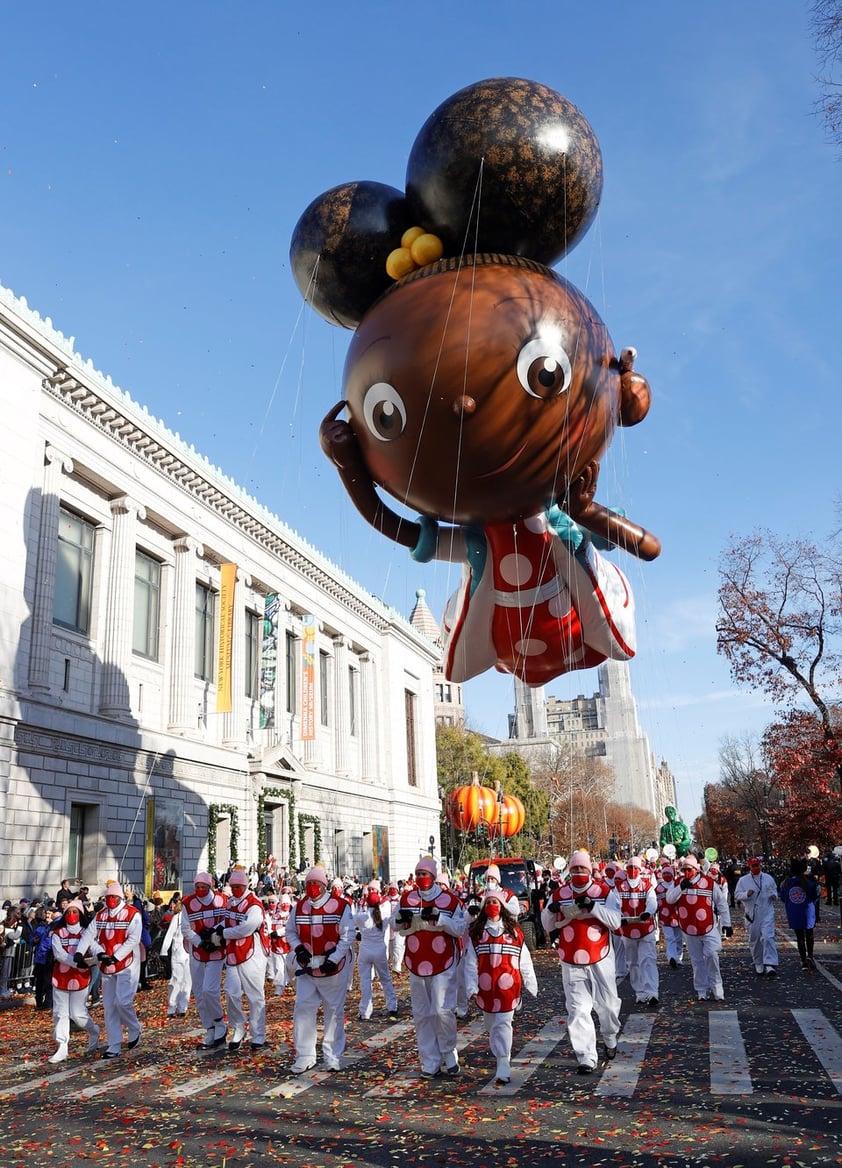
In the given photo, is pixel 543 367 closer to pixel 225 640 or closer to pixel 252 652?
pixel 225 640

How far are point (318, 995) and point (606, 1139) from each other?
166 inches

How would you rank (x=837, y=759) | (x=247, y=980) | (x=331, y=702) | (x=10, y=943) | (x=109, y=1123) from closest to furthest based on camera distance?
(x=109, y=1123), (x=247, y=980), (x=10, y=943), (x=837, y=759), (x=331, y=702)

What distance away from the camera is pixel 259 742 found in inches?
1406

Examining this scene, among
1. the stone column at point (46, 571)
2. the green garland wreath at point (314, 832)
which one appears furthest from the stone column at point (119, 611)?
the green garland wreath at point (314, 832)

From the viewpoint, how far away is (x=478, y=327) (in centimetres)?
599

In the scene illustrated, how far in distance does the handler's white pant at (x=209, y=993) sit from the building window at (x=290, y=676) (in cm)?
2817

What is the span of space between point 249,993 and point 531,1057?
12.0 feet

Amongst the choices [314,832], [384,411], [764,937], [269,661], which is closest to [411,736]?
[314,832]

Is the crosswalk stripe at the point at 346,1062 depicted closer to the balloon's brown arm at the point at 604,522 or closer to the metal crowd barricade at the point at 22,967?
the balloon's brown arm at the point at 604,522

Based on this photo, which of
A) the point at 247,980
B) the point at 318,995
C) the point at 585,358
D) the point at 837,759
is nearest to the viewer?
the point at 585,358

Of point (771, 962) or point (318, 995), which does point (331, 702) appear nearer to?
point (771, 962)

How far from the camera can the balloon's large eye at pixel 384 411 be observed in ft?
20.4

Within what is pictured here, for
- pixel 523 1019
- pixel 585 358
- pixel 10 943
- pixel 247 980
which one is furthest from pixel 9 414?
pixel 585 358

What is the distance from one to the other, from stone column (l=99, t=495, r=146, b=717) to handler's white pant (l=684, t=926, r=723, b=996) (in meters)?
17.9
